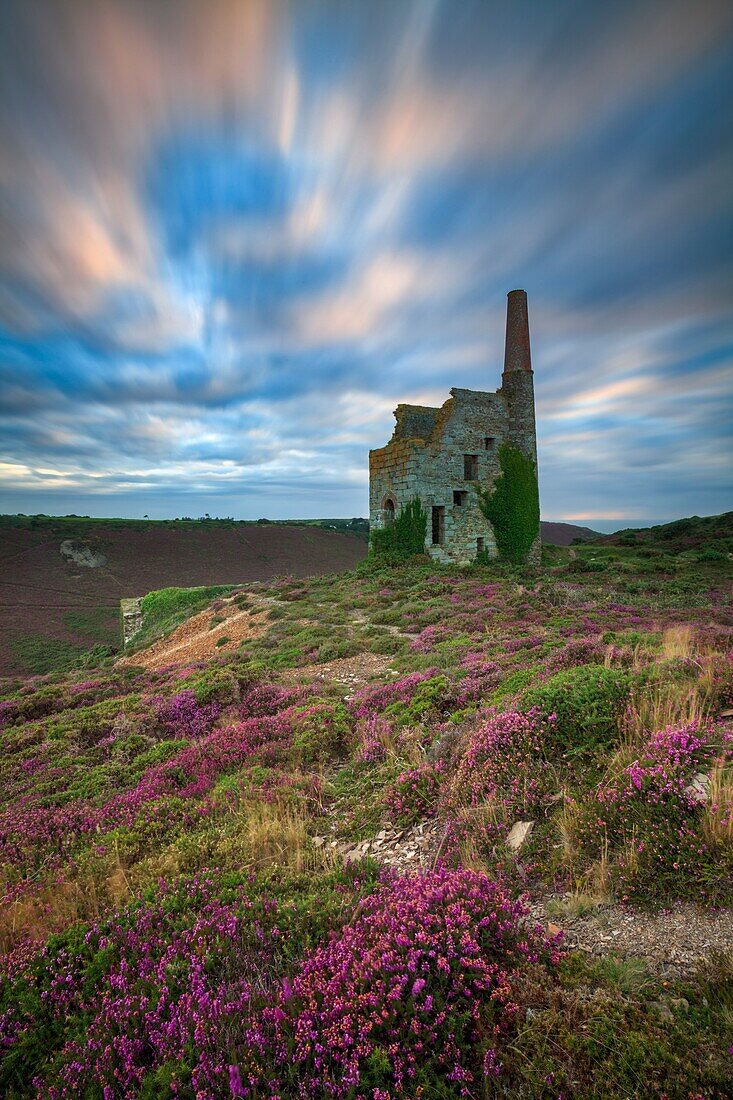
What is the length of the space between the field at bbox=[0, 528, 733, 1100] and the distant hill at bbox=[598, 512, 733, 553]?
2929 cm

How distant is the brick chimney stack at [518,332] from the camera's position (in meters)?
26.3

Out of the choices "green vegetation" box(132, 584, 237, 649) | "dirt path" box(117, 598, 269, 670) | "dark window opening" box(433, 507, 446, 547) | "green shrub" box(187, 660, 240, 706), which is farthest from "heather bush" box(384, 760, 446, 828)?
"green vegetation" box(132, 584, 237, 649)

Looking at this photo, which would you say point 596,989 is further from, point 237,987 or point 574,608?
point 574,608

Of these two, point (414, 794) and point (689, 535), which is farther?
point (689, 535)

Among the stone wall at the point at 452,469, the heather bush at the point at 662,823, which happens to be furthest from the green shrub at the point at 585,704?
the stone wall at the point at 452,469

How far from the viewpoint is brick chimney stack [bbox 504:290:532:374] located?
26.3 metres

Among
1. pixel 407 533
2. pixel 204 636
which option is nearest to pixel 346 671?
pixel 204 636

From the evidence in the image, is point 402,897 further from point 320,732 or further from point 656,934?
point 320,732

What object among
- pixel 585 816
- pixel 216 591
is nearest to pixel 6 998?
pixel 585 816

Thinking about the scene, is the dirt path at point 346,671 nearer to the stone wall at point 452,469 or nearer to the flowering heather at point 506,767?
the flowering heather at point 506,767

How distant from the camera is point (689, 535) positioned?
3769 centimetres

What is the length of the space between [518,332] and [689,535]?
74.5ft

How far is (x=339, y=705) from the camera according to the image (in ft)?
27.9

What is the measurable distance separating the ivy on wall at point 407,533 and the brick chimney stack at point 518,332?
970 cm
